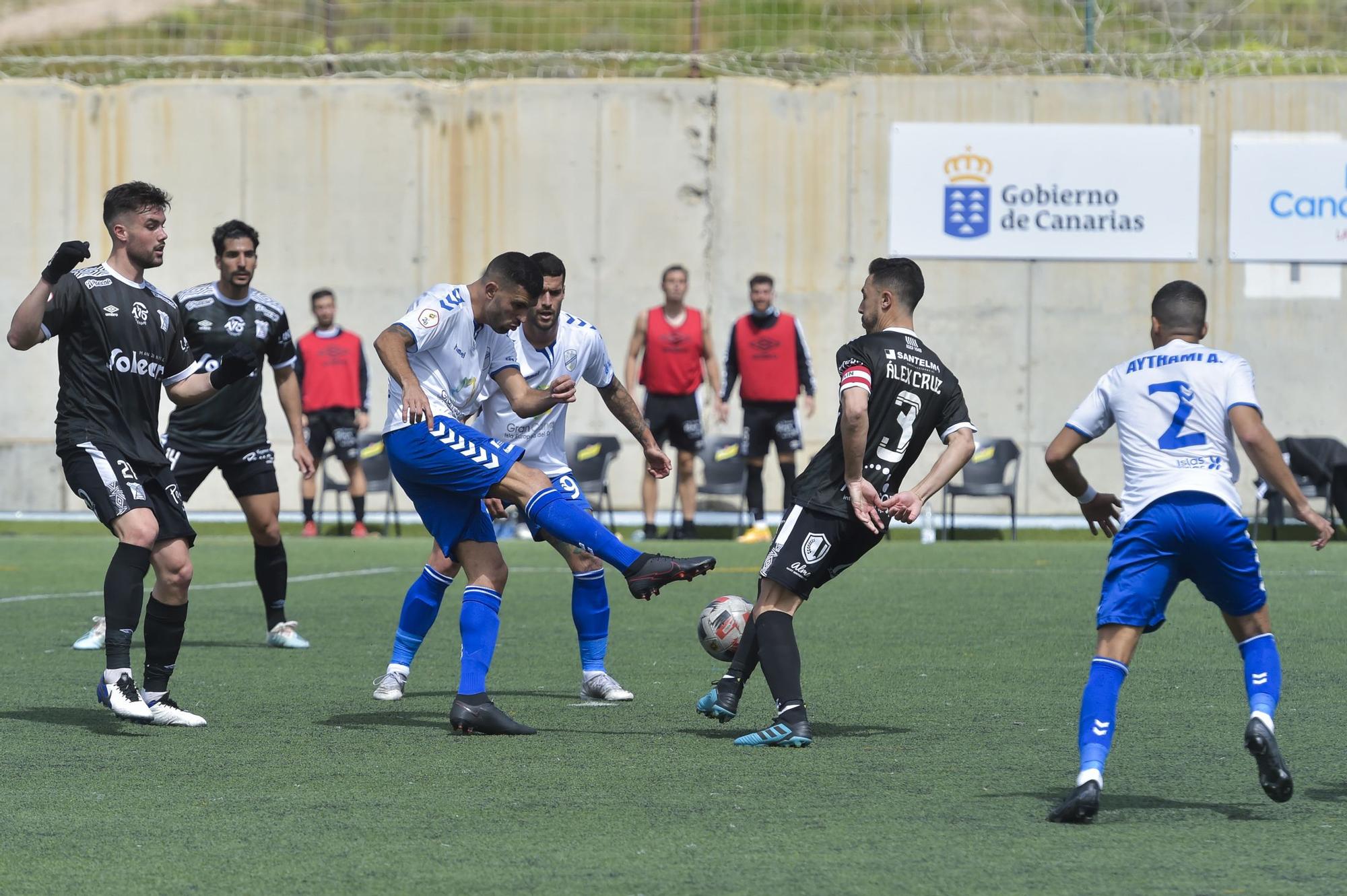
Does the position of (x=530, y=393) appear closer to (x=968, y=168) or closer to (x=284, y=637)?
(x=284, y=637)

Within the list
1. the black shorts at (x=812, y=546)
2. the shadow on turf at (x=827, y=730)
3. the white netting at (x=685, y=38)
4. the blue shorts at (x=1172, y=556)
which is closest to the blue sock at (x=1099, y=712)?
the blue shorts at (x=1172, y=556)

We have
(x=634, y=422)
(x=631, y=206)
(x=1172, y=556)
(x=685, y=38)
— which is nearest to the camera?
(x=1172, y=556)

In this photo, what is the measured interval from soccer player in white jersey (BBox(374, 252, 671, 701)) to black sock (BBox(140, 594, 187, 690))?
1.02 metres

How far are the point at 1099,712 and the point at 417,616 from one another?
11.9 ft

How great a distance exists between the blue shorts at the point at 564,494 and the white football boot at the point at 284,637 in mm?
2471

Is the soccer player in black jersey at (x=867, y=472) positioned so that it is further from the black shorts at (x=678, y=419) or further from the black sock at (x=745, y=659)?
the black shorts at (x=678, y=419)

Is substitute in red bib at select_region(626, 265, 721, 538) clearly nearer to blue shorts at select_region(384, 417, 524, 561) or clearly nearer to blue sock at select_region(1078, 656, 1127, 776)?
blue shorts at select_region(384, 417, 524, 561)

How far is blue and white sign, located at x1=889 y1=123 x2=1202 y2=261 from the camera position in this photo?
64.4ft

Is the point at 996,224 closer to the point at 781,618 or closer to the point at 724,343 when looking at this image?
the point at 724,343

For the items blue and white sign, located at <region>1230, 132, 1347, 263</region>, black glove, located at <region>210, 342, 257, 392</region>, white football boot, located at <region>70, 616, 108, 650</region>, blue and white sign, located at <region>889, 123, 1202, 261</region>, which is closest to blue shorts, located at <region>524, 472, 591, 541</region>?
black glove, located at <region>210, 342, 257, 392</region>

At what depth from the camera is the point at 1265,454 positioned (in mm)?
5016

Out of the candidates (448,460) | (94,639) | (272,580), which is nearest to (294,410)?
(272,580)

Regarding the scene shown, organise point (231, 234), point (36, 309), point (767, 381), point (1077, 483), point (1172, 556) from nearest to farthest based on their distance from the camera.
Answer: point (1172, 556) < point (1077, 483) < point (36, 309) < point (231, 234) < point (767, 381)

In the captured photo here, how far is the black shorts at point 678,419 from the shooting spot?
55.9 ft
